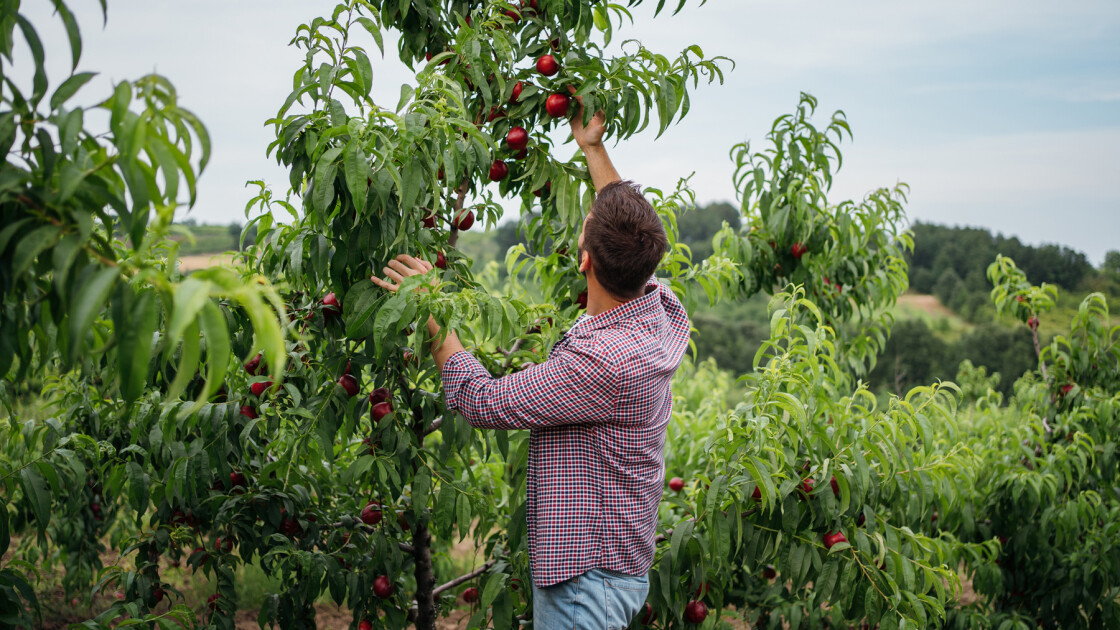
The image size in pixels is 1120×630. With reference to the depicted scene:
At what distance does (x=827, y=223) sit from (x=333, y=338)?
105 inches

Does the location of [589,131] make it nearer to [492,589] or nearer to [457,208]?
[457,208]

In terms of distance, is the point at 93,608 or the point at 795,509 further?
→ the point at 93,608

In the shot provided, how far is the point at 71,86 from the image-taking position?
1.29m

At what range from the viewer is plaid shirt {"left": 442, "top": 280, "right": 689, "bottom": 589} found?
1801mm

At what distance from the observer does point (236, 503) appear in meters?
2.53

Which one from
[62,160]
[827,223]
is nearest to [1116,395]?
[827,223]

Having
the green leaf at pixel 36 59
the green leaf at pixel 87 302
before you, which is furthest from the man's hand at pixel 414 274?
the green leaf at pixel 87 302

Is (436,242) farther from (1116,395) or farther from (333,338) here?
(1116,395)

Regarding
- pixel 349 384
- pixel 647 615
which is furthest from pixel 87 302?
pixel 647 615

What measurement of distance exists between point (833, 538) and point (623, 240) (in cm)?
116

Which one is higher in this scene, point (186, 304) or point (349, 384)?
point (186, 304)

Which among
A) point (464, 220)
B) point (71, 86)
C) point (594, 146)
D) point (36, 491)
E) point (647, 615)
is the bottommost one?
point (647, 615)

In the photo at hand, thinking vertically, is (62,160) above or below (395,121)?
below

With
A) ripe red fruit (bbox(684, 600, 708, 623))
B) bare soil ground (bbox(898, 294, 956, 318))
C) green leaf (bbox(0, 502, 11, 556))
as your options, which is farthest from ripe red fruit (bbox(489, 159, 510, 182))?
bare soil ground (bbox(898, 294, 956, 318))
